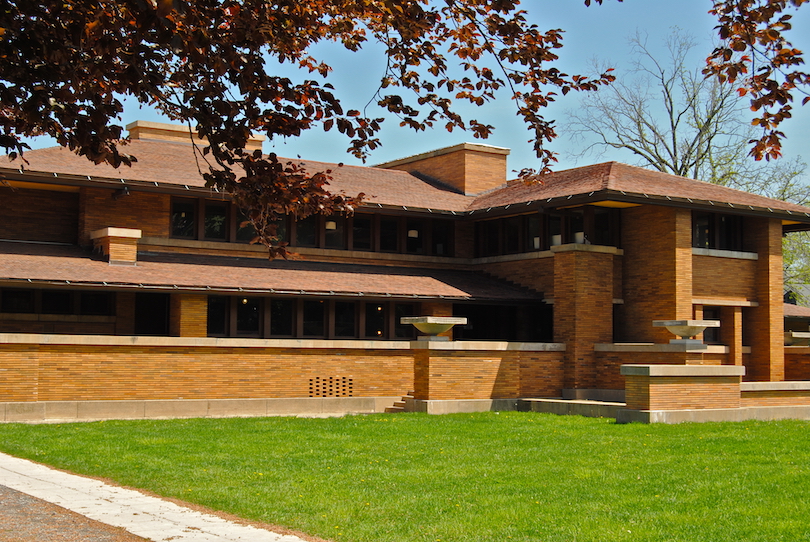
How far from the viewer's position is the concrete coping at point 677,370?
20594 millimetres

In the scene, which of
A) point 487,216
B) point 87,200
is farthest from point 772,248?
point 87,200

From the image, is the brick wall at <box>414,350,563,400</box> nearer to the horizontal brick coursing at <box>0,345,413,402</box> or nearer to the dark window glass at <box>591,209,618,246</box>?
the horizontal brick coursing at <box>0,345,413,402</box>

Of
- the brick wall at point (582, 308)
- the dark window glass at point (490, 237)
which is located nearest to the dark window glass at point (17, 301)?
the brick wall at point (582, 308)

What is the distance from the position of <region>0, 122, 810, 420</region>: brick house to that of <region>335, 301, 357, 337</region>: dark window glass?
0.07 metres

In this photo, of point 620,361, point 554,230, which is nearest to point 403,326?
point 554,230

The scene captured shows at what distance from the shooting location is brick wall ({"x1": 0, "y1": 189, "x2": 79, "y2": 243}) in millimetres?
27266

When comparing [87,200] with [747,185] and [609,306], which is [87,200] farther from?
[747,185]

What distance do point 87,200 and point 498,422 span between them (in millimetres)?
13516

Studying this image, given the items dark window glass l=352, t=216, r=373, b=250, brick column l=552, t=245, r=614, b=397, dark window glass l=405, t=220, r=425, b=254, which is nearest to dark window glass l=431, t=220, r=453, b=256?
dark window glass l=405, t=220, r=425, b=254

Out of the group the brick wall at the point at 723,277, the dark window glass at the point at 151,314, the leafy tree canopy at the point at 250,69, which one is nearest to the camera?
the leafy tree canopy at the point at 250,69

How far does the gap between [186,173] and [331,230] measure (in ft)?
16.2

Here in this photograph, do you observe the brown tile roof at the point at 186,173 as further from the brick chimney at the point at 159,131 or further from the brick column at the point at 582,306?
the brick column at the point at 582,306

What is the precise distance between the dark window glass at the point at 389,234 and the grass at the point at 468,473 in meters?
11.6

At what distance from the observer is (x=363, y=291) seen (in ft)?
90.7
